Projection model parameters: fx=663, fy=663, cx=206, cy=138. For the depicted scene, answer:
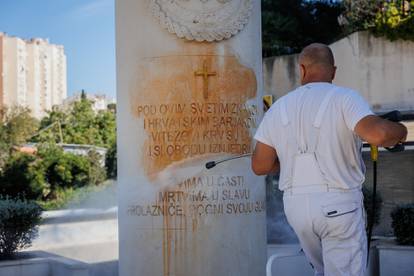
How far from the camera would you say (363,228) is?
3.75 m

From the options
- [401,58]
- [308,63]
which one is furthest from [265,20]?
[308,63]

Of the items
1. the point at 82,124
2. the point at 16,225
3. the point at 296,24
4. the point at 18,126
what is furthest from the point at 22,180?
the point at 16,225

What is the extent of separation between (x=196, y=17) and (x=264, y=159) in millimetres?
3080

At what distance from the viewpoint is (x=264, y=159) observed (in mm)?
4062

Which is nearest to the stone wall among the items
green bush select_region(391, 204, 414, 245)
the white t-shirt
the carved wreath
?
green bush select_region(391, 204, 414, 245)

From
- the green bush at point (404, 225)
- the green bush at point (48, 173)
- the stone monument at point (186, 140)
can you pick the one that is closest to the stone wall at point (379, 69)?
the green bush at point (404, 225)

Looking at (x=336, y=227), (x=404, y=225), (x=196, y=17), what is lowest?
(x=404, y=225)

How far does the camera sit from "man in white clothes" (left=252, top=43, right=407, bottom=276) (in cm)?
367

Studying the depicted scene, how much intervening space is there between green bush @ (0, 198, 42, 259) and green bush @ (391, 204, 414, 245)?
4877mm

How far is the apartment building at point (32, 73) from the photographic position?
6438 centimetres

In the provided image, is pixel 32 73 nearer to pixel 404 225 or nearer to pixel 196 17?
pixel 404 225

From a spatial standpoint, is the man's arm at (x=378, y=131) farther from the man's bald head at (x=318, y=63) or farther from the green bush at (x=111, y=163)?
the green bush at (x=111, y=163)

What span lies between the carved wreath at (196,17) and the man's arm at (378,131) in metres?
3.39

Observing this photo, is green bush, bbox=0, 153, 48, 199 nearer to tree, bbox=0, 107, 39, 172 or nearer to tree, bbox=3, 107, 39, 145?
tree, bbox=0, 107, 39, 172
